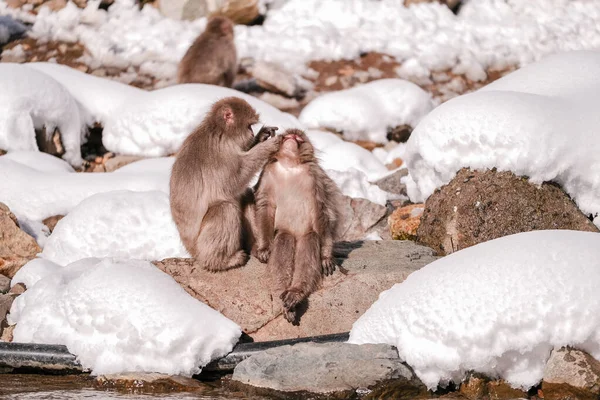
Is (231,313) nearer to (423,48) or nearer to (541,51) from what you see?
(423,48)

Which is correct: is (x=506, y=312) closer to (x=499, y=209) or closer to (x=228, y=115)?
(x=499, y=209)

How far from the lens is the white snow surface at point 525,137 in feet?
19.4

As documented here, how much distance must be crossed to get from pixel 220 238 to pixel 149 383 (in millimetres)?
1069

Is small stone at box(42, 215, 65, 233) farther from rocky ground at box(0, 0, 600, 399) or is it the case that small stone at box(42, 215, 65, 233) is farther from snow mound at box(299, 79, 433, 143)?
snow mound at box(299, 79, 433, 143)

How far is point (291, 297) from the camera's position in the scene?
17.1ft

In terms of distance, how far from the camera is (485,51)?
13828 millimetres

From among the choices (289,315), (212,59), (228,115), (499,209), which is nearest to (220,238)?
(289,315)

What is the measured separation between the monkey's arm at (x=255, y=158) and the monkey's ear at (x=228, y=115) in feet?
0.75

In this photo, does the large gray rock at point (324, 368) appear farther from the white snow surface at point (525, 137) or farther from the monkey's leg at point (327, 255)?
the white snow surface at point (525, 137)

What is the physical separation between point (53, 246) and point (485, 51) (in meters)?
8.73

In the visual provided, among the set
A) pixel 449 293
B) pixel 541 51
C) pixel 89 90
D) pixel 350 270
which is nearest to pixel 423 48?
pixel 541 51

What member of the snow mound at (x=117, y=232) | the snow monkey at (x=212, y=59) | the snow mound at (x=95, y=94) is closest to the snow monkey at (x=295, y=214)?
the snow mound at (x=117, y=232)

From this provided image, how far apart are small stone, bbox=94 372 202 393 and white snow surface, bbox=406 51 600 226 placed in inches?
97.9

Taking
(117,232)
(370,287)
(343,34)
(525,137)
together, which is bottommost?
(343,34)
